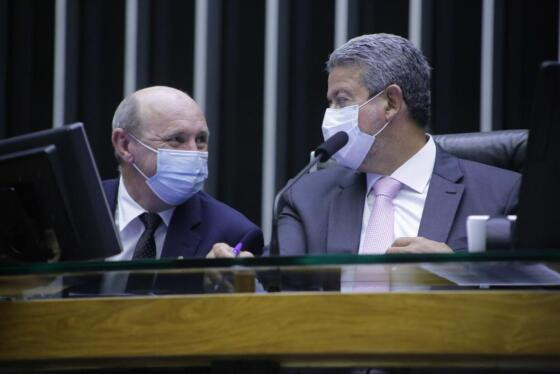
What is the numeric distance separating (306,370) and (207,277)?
15cm

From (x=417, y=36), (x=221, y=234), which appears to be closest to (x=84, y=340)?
(x=221, y=234)

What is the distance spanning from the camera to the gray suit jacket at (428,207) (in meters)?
2.12

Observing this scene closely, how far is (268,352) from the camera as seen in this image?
41.0 inches

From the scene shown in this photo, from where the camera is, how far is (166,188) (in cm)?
253

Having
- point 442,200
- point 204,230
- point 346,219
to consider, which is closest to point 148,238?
point 204,230

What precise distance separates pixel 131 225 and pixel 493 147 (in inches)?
35.3

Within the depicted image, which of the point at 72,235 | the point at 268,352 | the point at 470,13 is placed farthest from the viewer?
the point at 470,13

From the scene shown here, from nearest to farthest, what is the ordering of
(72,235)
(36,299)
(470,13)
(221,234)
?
(36,299), (72,235), (221,234), (470,13)

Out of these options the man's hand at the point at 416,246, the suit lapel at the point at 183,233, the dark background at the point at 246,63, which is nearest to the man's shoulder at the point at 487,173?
the man's hand at the point at 416,246

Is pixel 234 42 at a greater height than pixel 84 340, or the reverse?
pixel 234 42

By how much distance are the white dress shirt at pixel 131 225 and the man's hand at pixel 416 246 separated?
2.55 feet

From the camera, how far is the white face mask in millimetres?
2277

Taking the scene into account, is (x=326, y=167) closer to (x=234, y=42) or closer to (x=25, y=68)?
(x=234, y=42)

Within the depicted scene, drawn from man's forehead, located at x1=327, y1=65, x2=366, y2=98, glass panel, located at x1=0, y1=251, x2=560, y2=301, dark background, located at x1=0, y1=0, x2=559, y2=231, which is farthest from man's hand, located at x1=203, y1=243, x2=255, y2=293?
dark background, located at x1=0, y1=0, x2=559, y2=231
